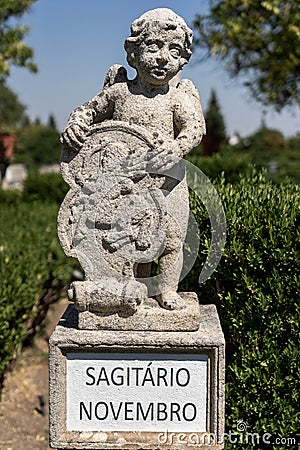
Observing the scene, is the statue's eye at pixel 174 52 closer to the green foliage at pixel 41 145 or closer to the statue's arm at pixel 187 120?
the statue's arm at pixel 187 120

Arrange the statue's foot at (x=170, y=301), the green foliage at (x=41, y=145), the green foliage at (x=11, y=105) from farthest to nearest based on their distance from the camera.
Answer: the green foliage at (x=11, y=105) → the green foliage at (x=41, y=145) → the statue's foot at (x=170, y=301)

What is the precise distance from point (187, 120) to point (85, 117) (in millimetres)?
537

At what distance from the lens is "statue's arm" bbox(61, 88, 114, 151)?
282 cm

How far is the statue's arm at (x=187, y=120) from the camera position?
9.21ft

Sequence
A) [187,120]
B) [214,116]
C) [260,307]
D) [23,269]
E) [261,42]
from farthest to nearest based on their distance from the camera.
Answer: [214,116] < [261,42] < [23,269] < [260,307] < [187,120]

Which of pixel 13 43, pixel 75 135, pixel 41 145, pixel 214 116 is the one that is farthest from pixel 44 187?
pixel 214 116

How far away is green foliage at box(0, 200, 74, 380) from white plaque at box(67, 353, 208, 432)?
1.61 metres

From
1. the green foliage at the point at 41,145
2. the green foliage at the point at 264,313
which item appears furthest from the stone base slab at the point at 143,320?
the green foliage at the point at 41,145

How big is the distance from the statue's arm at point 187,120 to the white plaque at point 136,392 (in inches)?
42.2

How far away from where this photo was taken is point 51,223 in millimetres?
6617

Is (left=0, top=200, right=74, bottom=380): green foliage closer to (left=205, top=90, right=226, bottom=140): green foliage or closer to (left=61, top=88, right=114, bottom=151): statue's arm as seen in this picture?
(left=61, top=88, right=114, bottom=151): statue's arm

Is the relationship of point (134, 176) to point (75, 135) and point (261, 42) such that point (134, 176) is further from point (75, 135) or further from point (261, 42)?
point (261, 42)

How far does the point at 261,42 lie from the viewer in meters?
8.77

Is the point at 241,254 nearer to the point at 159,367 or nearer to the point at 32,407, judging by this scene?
the point at 159,367
